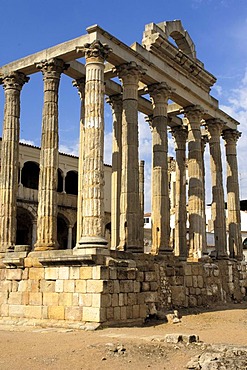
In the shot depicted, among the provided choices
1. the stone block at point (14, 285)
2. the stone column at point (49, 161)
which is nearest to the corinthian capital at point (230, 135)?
the stone column at point (49, 161)

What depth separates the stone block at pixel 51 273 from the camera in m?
17.9

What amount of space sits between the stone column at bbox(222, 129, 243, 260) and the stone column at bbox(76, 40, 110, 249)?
42.0 ft

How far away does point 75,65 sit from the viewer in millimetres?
22141

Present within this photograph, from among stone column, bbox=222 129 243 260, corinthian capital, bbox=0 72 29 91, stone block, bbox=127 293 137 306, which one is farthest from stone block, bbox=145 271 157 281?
stone column, bbox=222 129 243 260

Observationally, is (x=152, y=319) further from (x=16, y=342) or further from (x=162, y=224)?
(x=16, y=342)

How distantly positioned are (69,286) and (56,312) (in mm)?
999

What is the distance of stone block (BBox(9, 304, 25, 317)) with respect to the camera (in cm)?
1851

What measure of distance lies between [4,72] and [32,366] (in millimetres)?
14305

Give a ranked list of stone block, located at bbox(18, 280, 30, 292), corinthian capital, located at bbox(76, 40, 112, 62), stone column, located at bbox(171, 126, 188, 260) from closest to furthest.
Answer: stone block, located at bbox(18, 280, 30, 292) → corinthian capital, located at bbox(76, 40, 112, 62) → stone column, located at bbox(171, 126, 188, 260)

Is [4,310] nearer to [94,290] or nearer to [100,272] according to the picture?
[94,290]

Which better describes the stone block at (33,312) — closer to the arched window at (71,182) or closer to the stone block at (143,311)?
the stone block at (143,311)

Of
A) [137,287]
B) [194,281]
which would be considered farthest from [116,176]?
[137,287]

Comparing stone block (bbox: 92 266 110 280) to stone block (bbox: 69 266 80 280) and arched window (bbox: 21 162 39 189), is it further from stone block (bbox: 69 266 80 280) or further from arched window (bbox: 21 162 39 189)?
arched window (bbox: 21 162 39 189)

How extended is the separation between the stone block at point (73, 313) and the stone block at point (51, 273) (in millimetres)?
1243
